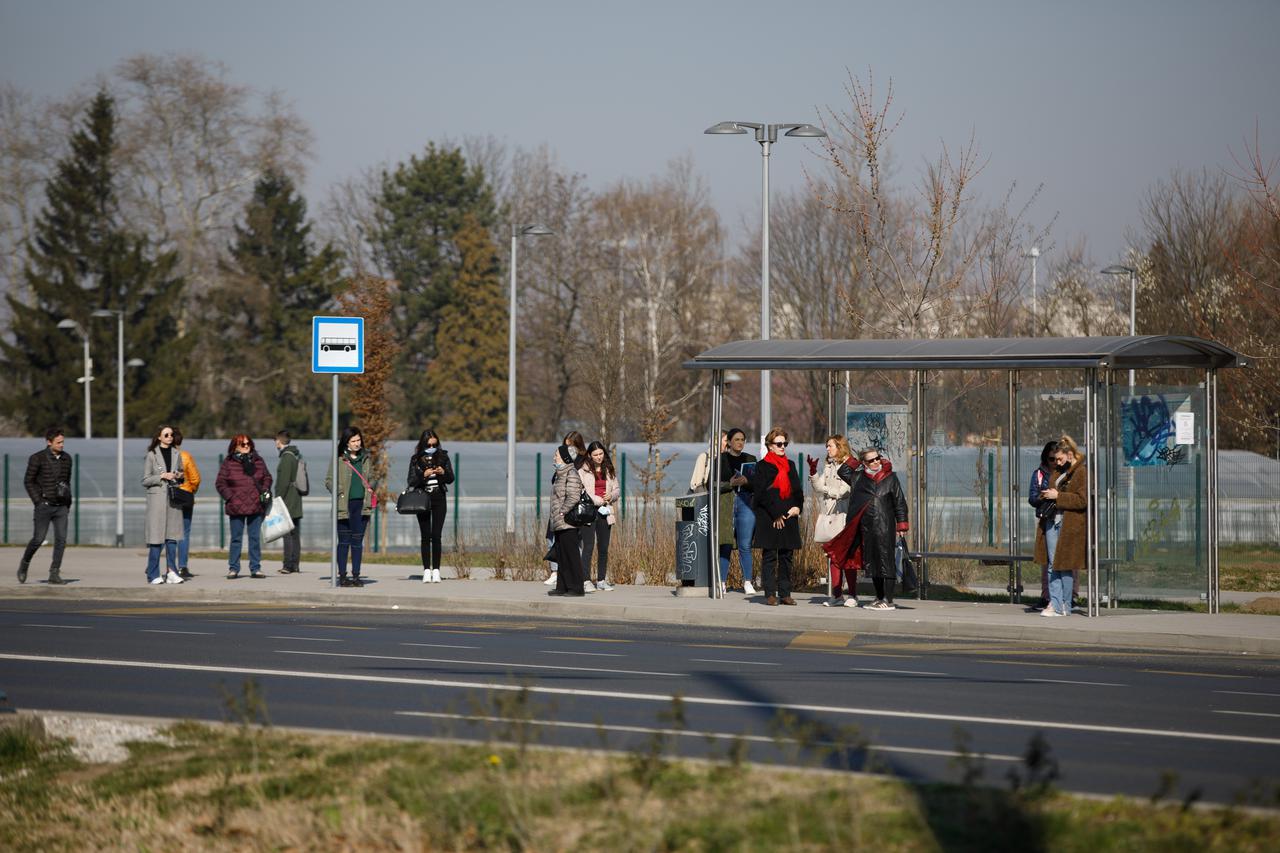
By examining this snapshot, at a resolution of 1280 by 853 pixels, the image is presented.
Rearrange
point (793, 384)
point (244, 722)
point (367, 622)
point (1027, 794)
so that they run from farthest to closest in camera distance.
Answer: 1. point (793, 384)
2. point (367, 622)
3. point (244, 722)
4. point (1027, 794)

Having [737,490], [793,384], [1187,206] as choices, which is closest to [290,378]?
[793,384]

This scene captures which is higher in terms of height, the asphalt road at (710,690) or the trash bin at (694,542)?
the trash bin at (694,542)

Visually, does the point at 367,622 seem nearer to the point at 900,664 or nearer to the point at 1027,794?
the point at 900,664

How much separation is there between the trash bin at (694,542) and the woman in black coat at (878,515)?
86.4 inches

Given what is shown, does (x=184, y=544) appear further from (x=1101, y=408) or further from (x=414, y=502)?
(x=1101, y=408)

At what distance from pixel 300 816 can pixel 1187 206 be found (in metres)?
47.4

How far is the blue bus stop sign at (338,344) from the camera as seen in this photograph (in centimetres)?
2030

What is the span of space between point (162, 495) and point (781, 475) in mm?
8025

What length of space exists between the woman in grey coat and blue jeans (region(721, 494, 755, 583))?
22.6 feet

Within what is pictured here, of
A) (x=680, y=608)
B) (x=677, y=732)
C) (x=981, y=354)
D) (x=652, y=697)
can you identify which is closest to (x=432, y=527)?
(x=680, y=608)

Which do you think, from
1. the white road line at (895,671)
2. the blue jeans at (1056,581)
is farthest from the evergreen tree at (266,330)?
the white road line at (895,671)

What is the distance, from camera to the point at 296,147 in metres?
64.2

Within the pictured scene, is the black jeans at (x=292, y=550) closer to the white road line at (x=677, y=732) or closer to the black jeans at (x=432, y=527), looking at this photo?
the black jeans at (x=432, y=527)

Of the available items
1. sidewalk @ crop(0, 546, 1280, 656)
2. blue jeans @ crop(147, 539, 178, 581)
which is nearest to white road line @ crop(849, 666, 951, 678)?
sidewalk @ crop(0, 546, 1280, 656)
